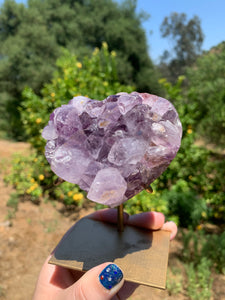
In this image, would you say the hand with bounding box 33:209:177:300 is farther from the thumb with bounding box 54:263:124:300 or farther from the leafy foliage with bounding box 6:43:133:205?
the leafy foliage with bounding box 6:43:133:205

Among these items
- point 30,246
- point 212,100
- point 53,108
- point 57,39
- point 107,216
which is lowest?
point 30,246

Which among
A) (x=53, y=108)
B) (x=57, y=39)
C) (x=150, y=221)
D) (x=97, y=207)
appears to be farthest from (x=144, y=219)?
(x=57, y=39)

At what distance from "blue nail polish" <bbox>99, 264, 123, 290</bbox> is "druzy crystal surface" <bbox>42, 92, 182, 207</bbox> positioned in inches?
11.0

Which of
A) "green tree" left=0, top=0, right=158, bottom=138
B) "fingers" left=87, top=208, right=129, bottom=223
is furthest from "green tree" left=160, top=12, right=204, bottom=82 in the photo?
"fingers" left=87, top=208, right=129, bottom=223

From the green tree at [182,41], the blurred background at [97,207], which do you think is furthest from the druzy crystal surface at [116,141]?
the green tree at [182,41]

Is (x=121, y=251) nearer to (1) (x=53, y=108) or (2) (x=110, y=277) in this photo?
(2) (x=110, y=277)

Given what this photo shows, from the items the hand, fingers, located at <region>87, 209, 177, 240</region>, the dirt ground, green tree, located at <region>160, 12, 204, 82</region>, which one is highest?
green tree, located at <region>160, 12, 204, 82</region>

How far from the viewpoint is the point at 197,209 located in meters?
3.53

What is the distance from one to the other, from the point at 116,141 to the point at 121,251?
588 mm

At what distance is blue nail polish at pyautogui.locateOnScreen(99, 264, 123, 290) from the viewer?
99cm

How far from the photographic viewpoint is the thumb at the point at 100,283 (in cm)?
98

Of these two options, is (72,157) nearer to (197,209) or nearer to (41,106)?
(197,209)

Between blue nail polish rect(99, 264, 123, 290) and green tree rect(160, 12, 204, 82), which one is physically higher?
green tree rect(160, 12, 204, 82)

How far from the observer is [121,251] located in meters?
1.21
